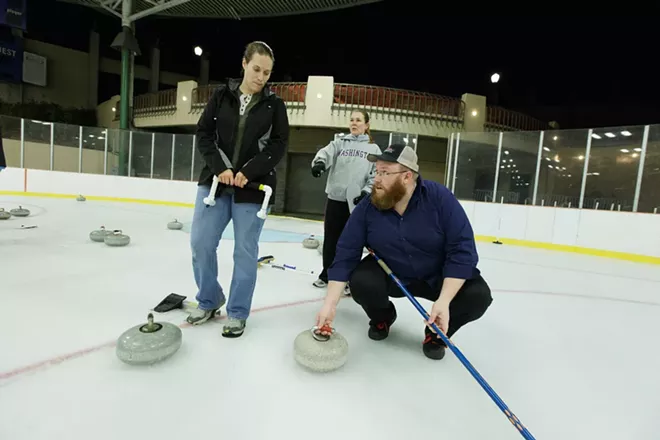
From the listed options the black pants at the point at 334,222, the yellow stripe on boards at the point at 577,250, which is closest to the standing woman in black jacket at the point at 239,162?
the black pants at the point at 334,222

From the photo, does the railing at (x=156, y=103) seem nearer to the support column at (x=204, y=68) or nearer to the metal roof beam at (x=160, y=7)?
the metal roof beam at (x=160, y=7)

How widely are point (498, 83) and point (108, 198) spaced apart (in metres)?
13.3

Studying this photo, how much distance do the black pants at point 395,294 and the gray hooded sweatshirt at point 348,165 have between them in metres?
0.74

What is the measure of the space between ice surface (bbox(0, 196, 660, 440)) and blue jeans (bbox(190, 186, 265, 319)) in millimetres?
198

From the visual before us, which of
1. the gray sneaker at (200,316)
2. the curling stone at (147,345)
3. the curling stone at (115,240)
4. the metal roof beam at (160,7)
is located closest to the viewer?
the curling stone at (147,345)

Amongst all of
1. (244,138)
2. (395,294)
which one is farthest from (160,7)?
(395,294)

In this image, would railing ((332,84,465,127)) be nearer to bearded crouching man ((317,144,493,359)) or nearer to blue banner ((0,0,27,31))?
bearded crouching man ((317,144,493,359))

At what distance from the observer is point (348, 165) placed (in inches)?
93.3

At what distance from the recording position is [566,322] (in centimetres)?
226

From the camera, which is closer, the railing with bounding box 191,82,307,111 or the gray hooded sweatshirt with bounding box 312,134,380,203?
the gray hooded sweatshirt with bounding box 312,134,380,203

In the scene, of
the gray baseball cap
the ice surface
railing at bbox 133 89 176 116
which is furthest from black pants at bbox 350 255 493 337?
railing at bbox 133 89 176 116

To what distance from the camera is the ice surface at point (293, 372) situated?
1113mm

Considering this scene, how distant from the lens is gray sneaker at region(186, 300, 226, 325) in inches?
69.9

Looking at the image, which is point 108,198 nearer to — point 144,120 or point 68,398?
point 144,120
